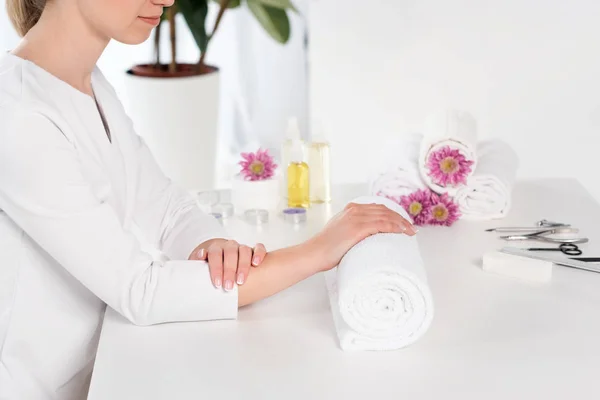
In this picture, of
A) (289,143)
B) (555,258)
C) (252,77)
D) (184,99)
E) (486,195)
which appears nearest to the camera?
(555,258)

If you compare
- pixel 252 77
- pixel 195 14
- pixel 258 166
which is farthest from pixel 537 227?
pixel 252 77

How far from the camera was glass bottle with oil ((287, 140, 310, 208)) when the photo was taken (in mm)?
1729

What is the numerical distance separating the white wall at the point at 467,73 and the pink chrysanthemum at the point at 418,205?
131cm

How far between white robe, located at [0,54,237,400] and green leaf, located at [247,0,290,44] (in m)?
1.79

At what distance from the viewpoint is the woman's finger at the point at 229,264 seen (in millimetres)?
1239

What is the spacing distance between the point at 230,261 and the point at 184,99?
1.82 m

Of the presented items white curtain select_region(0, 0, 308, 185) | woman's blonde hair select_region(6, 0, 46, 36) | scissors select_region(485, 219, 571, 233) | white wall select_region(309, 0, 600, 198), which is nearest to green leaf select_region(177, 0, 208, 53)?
white wall select_region(309, 0, 600, 198)

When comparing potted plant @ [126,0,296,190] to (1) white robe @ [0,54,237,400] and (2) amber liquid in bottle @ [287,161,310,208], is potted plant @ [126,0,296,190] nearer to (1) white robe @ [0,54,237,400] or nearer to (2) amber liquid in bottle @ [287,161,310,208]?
(2) amber liquid in bottle @ [287,161,310,208]

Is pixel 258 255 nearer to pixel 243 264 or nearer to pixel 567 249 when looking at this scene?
pixel 243 264

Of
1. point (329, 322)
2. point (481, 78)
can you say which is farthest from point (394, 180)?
point (481, 78)

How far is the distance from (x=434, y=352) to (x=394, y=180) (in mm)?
621

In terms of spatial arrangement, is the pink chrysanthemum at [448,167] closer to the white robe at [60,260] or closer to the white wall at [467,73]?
the white robe at [60,260]

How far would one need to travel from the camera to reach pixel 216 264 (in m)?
1.27

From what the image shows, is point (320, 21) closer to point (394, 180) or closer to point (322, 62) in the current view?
point (322, 62)
